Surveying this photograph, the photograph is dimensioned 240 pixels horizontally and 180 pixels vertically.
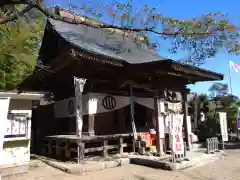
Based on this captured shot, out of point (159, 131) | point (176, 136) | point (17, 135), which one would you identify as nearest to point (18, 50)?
point (17, 135)

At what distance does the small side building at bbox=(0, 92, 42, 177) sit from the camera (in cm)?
→ 721

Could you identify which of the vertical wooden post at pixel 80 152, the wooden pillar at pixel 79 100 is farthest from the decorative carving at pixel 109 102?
the vertical wooden post at pixel 80 152

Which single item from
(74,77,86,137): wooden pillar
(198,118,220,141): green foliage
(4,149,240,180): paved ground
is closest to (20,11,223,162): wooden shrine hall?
(74,77,86,137): wooden pillar

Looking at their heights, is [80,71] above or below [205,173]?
above

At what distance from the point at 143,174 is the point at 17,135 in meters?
3.75

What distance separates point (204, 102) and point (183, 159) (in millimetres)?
18838

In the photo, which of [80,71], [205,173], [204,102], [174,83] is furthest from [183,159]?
[204,102]

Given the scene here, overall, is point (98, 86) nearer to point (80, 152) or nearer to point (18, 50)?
point (80, 152)

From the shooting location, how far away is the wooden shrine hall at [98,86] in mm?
9430

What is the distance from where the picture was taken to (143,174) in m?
7.85

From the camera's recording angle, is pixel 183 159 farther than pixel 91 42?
No

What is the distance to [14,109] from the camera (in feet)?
24.5

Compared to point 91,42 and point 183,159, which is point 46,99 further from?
point 183,159

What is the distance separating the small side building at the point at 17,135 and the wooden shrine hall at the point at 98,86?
1.81 meters
